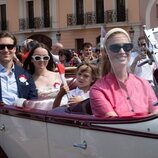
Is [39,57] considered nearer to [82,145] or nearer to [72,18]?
[82,145]

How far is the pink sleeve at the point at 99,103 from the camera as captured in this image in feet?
11.0

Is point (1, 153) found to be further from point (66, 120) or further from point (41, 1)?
point (41, 1)

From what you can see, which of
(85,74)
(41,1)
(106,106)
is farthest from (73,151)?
(41,1)

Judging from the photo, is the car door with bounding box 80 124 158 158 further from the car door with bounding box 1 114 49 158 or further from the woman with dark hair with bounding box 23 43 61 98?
the woman with dark hair with bounding box 23 43 61 98

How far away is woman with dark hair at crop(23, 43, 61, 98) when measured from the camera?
5264 millimetres

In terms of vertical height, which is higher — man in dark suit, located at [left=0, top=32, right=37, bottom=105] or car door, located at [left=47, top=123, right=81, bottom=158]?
man in dark suit, located at [left=0, top=32, right=37, bottom=105]

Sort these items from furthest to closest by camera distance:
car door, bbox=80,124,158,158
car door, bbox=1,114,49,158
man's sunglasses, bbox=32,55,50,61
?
1. man's sunglasses, bbox=32,55,50,61
2. car door, bbox=1,114,49,158
3. car door, bbox=80,124,158,158

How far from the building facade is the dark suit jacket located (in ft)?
84.5

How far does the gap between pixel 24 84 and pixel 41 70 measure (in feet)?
1.69

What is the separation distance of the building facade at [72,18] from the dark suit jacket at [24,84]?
25.8 metres

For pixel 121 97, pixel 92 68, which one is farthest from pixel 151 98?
pixel 92 68

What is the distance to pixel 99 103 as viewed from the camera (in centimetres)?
339

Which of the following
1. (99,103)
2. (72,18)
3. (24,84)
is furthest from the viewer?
(72,18)

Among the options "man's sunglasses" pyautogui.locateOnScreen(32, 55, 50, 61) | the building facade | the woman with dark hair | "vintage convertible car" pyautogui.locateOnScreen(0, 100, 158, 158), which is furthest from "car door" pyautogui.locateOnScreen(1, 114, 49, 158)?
the building facade
